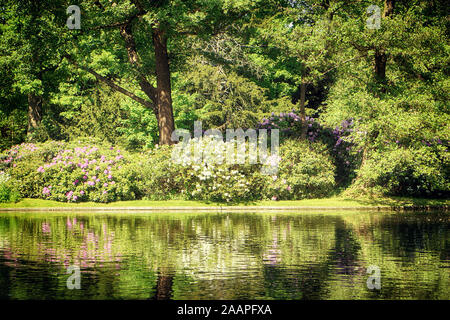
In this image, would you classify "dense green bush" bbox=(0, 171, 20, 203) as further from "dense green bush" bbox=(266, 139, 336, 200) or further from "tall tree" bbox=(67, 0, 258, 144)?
"dense green bush" bbox=(266, 139, 336, 200)

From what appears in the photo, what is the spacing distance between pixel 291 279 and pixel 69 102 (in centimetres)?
3008

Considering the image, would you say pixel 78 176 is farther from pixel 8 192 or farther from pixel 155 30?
pixel 155 30

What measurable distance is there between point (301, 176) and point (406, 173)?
15.2 ft

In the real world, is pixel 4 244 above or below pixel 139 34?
below

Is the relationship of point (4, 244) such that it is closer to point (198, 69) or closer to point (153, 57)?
point (153, 57)

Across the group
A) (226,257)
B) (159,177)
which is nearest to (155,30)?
(159,177)

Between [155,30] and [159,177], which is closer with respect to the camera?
[159,177]

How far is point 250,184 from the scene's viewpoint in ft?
83.2

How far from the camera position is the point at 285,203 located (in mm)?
24422

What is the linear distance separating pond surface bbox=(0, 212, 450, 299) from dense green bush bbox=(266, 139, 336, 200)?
514 cm

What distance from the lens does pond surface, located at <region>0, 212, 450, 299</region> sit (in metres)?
9.02

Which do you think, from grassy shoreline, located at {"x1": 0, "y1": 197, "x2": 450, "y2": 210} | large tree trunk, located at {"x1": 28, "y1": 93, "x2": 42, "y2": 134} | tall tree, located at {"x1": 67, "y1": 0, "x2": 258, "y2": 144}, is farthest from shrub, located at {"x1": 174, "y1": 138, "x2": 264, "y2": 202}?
large tree trunk, located at {"x1": 28, "y1": 93, "x2": 42, "y2": 134}
